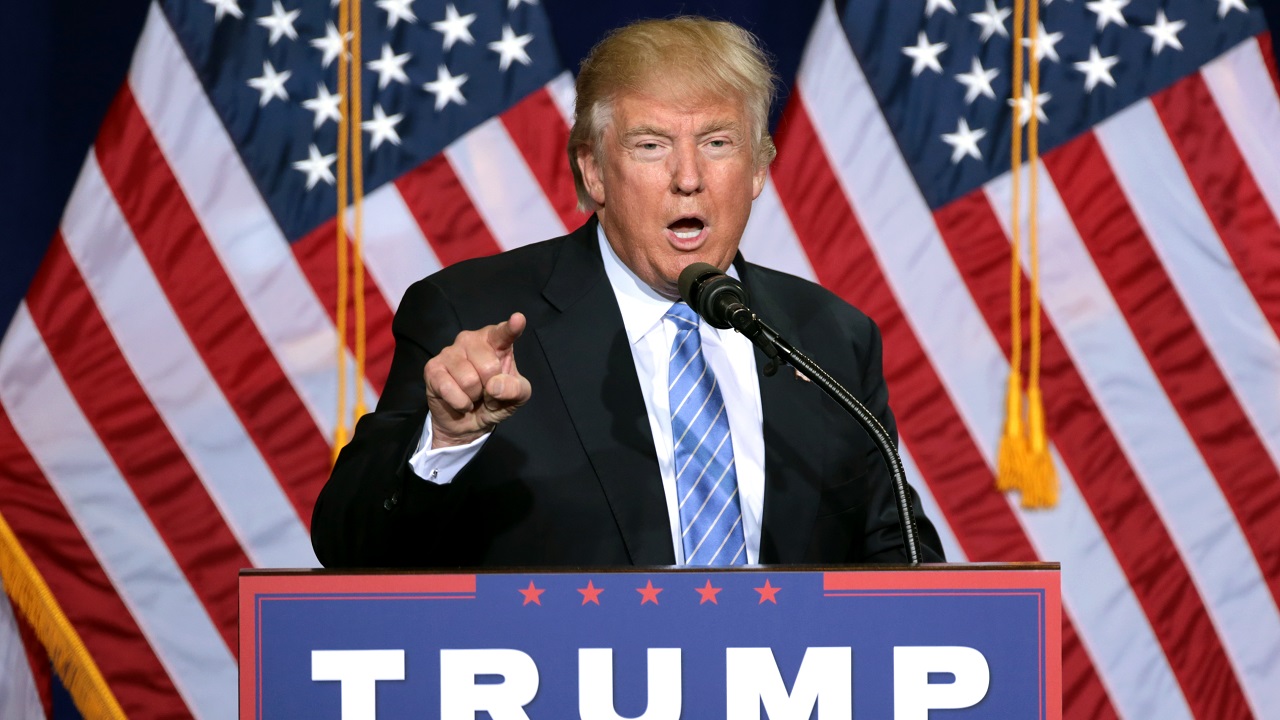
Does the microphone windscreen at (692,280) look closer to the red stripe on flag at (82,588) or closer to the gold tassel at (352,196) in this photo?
the gold tassel at (352,196)

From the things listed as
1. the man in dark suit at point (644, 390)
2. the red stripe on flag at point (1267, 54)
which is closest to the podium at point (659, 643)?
the man in dark suit at point (644, 390)

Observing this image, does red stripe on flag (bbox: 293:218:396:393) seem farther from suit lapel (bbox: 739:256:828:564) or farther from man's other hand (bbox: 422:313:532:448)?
man's other hand (bbox: 422:313:532:448)

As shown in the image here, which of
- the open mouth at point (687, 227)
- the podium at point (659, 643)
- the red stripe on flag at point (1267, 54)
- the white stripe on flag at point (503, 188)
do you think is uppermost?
the red stripe on flag at point (1267, 54)

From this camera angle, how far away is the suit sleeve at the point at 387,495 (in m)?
1.36

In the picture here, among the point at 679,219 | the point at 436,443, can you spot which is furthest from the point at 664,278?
the point at 436,443

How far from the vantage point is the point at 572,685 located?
3.86 feet

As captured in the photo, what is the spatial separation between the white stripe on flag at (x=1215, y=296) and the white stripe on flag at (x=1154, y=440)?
0.48ft

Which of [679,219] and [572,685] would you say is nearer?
[572,685]

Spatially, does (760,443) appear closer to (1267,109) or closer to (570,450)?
(570,450)

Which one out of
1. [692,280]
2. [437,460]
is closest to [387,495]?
[437,460]

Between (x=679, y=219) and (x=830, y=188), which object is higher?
(x=830, y=188)

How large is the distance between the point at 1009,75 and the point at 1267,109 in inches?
22.1

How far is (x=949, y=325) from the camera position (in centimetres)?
299

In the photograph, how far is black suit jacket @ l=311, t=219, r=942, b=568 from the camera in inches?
57.3
